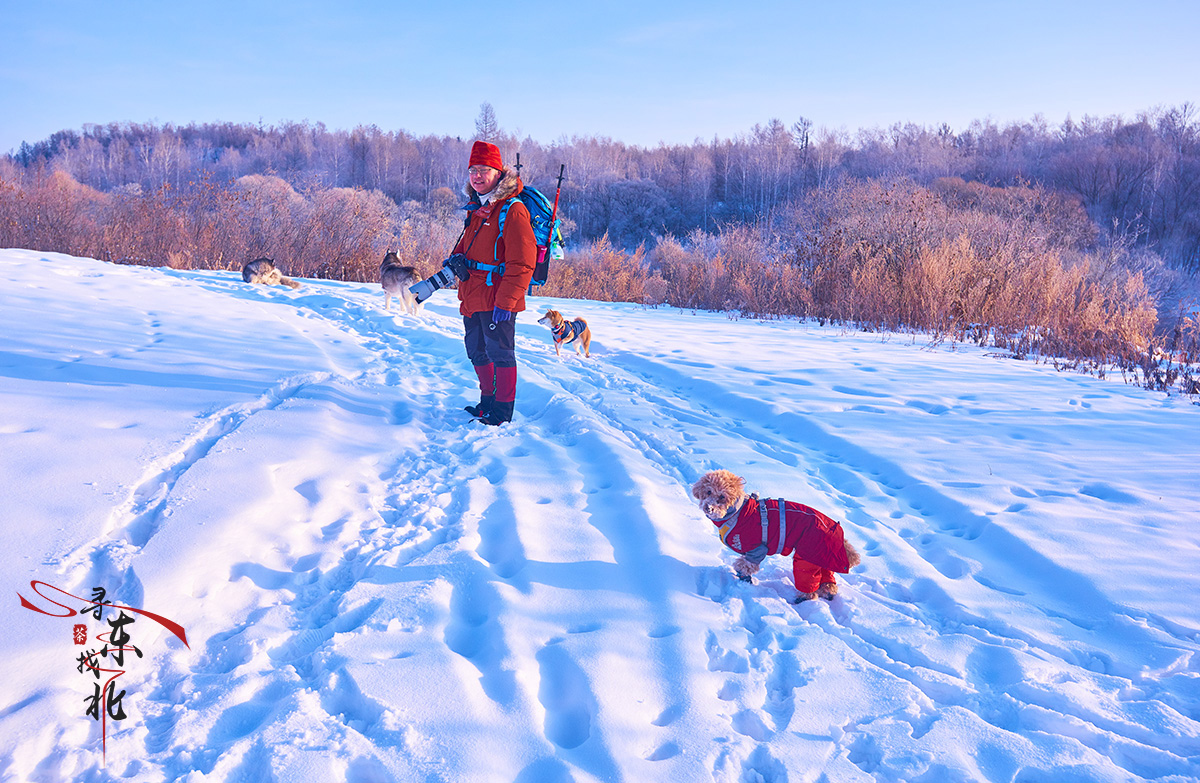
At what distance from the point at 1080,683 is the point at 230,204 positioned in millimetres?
15691

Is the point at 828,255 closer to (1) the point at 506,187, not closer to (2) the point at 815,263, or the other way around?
(2) the point at 815,263

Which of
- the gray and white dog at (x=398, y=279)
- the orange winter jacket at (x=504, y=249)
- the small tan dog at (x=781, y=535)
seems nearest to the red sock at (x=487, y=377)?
the orange winter jacket at (x=504, y=249)

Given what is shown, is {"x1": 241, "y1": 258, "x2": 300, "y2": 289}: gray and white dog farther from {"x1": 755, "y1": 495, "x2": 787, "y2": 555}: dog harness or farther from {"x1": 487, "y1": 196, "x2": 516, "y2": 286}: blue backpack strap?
{"x1": 755, "y1": 495, "x2": 787, "y2": 555}: dog harness

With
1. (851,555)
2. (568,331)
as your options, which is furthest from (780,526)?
(568,331)

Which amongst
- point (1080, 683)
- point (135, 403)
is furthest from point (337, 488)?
point (1080, 683)

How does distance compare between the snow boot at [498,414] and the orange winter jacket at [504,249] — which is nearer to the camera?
the orange winter jacket at [504,249]

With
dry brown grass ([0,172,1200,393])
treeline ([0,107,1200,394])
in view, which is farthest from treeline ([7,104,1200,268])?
dry brown grass ([0,172,1200,393])

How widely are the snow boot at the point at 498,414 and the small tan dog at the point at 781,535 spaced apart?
234 centimetres

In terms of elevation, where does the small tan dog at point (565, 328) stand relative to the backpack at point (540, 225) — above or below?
below

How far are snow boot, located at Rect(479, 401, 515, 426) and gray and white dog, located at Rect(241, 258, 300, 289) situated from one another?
7.40 m

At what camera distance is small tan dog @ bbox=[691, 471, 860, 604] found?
2646 millimetres

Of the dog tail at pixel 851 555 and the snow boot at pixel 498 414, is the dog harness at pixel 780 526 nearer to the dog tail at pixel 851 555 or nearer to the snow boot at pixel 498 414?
the dog tail at pixel 851 555

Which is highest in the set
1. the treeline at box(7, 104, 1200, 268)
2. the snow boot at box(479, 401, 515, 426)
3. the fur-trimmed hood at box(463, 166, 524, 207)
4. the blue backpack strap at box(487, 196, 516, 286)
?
the treeline at box(7, 104, 1200, 268)

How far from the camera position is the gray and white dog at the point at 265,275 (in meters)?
10.5
